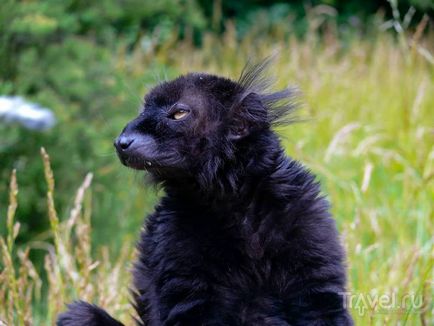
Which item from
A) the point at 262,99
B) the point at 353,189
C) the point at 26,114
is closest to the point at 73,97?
the point at 26,114

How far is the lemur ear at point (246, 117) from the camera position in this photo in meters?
3.06

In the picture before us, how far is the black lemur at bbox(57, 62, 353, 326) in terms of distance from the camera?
2.87 m

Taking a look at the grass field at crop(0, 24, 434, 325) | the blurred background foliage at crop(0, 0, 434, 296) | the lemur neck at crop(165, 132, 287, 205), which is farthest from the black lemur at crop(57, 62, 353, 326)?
the blurred background foliage at crop(0, 0, 434, 296)

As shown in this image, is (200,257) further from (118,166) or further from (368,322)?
(118,166)

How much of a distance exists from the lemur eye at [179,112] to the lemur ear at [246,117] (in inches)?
7.1

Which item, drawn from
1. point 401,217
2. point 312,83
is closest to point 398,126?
point 312,83

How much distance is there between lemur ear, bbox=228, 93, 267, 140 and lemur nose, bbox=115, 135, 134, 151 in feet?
1.25

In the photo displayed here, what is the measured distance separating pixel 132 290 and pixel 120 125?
102 inches

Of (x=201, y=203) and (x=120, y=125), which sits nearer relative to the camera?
(x=201, y=203)

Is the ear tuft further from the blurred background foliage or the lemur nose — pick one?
the blurred background foliage

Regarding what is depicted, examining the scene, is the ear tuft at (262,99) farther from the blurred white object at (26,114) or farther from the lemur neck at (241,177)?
the blurred white object at (26,114)

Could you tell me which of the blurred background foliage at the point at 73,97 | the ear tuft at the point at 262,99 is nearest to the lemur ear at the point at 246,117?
the ear tuft at the point at 262,99

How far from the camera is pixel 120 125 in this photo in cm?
581

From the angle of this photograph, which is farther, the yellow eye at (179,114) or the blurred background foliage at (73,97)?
the blurred background foliage at (73,97)
